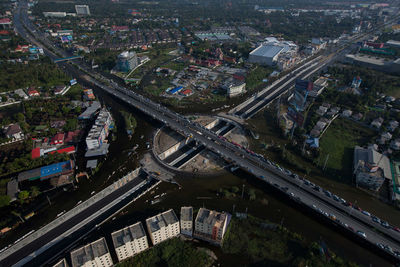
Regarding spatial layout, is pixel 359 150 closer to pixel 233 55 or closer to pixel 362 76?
pixel 362 76

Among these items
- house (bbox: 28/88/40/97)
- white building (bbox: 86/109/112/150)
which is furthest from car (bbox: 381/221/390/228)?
house (bbox: 28/88/40/97)

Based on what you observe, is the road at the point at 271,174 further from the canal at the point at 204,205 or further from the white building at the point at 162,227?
the white building at the point at 162,227

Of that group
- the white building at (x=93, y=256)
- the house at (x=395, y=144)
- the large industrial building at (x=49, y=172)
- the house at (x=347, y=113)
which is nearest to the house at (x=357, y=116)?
the house at (x=347, y=113)

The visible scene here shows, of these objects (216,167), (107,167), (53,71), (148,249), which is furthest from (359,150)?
(53,71)

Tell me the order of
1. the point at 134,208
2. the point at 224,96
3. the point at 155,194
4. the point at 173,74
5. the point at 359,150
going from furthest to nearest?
the point at 173,74, the point at 224,96, the point at 359,150, the point at 155,194, the point at 134,208

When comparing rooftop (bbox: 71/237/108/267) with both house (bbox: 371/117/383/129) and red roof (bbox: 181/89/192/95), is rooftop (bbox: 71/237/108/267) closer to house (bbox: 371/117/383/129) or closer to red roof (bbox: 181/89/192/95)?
red roof (bbox: 181/89/192/95)

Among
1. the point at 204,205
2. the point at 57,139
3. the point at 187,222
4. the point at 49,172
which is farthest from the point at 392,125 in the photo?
the point at 57,139
